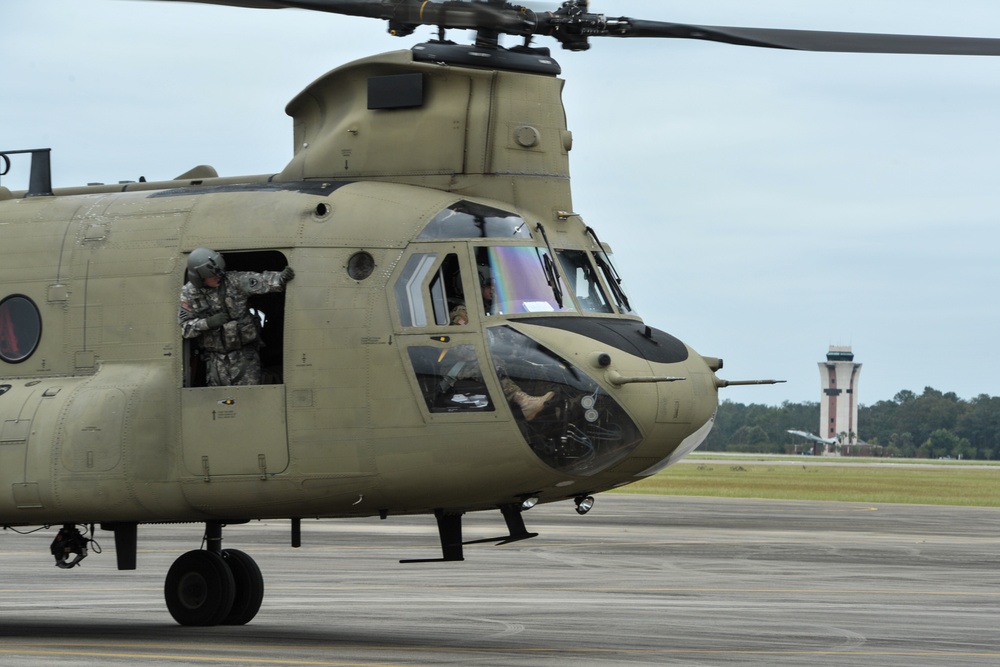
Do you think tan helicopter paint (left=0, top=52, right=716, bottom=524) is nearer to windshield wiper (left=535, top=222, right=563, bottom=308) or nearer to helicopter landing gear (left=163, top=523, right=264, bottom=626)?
windshield wiper (left=535, top=222, right=563, bottom=308)

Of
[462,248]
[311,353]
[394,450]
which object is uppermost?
[462,248]

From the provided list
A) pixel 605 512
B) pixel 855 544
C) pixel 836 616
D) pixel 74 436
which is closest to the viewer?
pixel 74 436

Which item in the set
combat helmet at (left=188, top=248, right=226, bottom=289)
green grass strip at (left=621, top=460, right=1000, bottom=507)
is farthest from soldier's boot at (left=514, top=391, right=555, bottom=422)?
green grass strip at (left=621, top=460, right=1000, bottom=507)

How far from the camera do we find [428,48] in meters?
14.2

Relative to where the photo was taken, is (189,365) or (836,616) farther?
(836,616)

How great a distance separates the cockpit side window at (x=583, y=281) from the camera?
1427 cm

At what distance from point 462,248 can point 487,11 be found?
2097 millimetres

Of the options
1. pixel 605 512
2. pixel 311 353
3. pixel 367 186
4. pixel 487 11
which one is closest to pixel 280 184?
pixel 367 186

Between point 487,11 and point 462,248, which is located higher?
point 487,11

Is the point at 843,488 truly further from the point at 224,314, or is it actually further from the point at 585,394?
the point at 224,314

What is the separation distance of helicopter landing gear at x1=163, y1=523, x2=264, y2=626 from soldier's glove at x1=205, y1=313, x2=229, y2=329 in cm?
245

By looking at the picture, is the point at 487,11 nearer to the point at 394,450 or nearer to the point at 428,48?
the point at 428,48

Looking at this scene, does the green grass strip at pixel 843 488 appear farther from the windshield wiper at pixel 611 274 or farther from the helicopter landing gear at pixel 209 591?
the windshield wiper at pixel 611 274

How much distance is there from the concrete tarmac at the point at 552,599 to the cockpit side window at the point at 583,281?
10.4 feet
